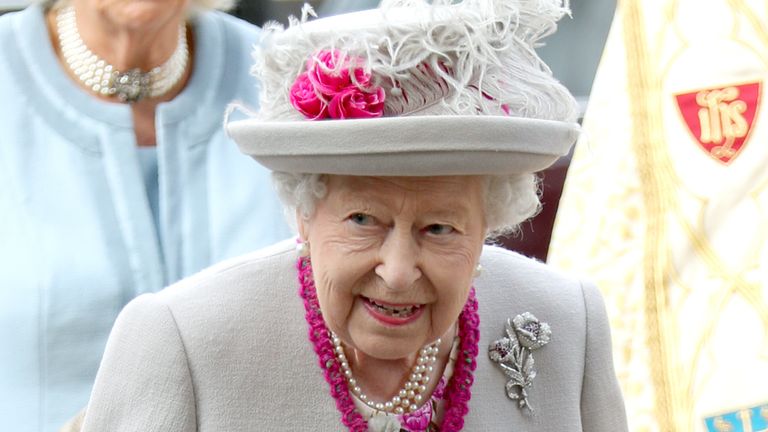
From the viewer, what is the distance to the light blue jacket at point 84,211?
2809 mm

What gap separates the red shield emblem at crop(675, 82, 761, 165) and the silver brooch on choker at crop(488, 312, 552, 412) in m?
1.10

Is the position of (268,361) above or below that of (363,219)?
below

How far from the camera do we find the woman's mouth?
7.03ft

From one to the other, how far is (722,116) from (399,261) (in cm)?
156

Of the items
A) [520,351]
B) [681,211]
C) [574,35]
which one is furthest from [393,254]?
[574,35]

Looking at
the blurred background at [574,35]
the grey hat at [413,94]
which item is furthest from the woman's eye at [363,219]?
the blurred background at [574,35]

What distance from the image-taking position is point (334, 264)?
214cm

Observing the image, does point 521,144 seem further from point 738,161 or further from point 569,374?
point 738,161

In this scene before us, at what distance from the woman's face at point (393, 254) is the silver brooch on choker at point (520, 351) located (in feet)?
0.84

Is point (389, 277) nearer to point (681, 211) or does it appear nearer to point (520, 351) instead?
point (520, 351)

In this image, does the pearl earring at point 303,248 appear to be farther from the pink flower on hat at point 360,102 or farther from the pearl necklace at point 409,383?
the pink flower on hat at point 360,102

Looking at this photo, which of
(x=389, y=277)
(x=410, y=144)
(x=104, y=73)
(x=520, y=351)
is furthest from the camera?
(x=104, y=73)

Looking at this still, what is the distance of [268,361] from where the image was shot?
2.28 metres

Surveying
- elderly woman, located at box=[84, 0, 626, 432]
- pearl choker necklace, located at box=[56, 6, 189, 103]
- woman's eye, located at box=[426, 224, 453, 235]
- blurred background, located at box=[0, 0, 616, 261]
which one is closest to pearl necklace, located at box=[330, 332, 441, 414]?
elderly woman, located at box=[84, 0, 626, 432]
